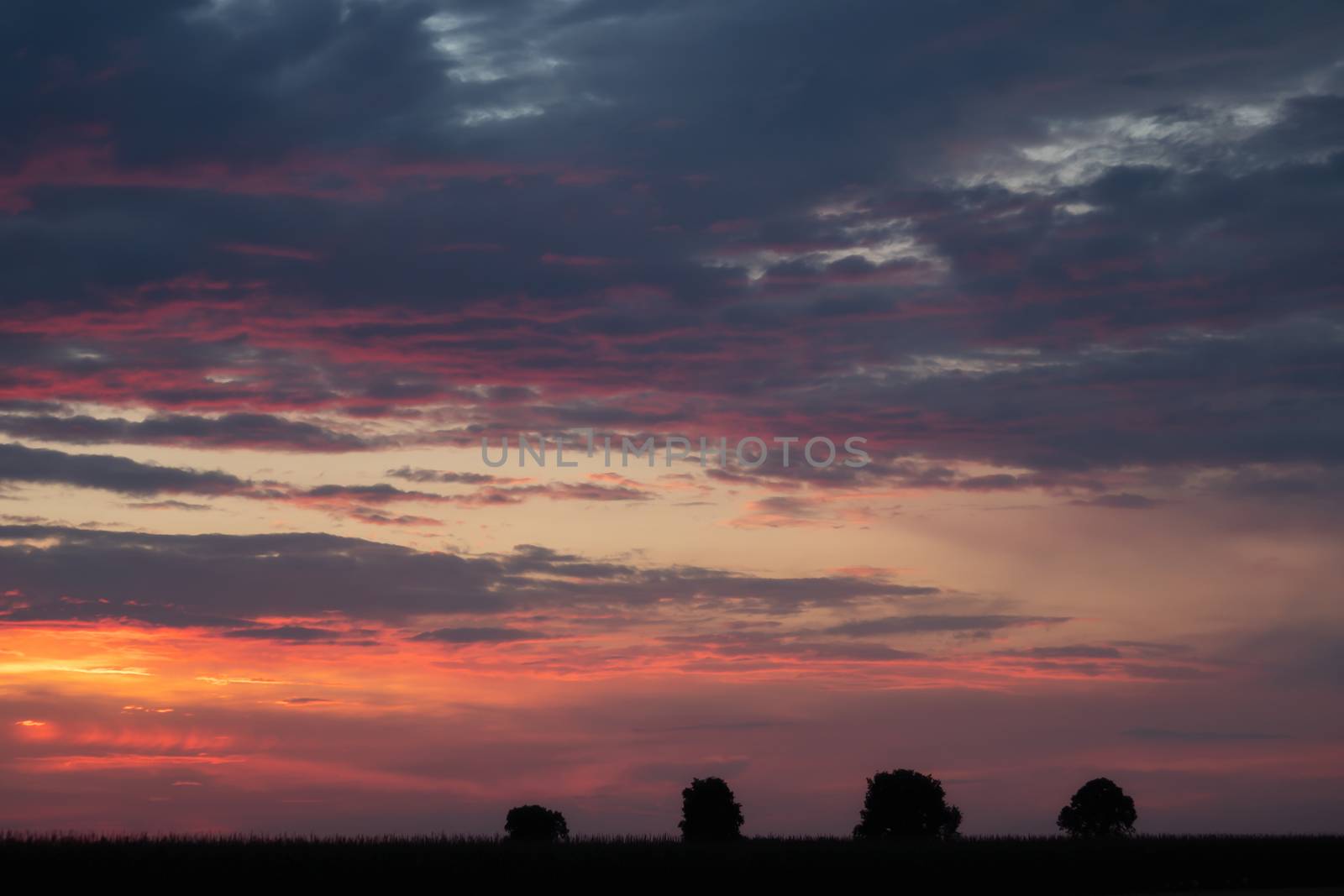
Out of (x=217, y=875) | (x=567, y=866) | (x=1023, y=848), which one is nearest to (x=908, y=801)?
(x=1023, y=848)

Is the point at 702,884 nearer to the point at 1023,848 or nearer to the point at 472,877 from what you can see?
the point at 472,877

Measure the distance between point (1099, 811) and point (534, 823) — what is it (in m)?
64.8

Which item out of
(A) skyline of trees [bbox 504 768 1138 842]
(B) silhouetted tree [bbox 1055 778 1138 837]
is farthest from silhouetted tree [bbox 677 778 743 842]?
(B) silhouetted tree [bbox 1055 778 1138 837]

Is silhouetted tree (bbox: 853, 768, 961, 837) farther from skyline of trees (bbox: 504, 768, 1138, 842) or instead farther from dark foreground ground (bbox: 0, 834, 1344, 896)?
dark foreground ground (bbox: 0, 834, 1344, 896)

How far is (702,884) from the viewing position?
5709 cm

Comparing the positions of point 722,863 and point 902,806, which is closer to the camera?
point 722,863

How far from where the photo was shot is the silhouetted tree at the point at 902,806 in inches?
5600

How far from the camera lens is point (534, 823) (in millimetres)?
144875

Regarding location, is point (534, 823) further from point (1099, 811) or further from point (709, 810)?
point (1099, 811)

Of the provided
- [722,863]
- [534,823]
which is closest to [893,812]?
[534,823]

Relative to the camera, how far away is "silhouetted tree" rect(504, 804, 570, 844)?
144m

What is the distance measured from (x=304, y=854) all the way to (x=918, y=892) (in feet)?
97.4

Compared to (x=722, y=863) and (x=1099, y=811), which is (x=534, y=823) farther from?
(x=722, y=863)

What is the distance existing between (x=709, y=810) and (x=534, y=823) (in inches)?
815
